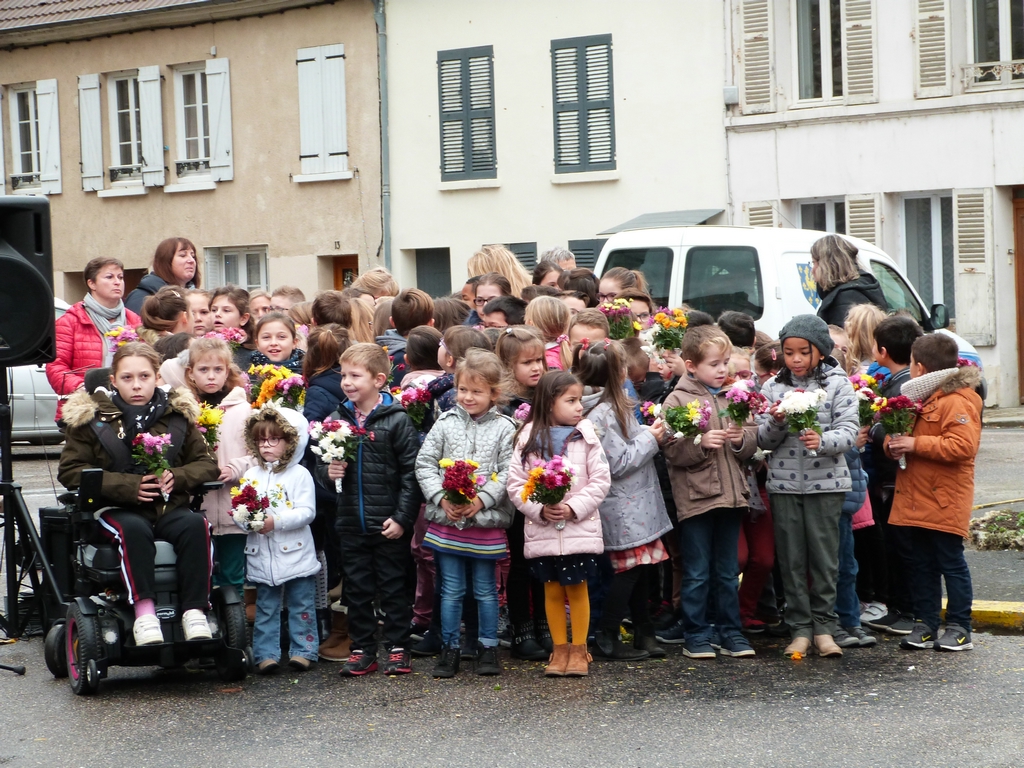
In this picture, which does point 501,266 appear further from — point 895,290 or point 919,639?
point 895,290

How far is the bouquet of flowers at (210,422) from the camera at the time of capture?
7504 millimetres

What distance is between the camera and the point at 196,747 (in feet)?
20.0

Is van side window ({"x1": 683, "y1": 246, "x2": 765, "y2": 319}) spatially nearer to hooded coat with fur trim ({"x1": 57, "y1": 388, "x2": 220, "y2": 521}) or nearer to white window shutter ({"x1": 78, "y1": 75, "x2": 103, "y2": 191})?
hooded coat with fur trim ({"x1": 57, "y1": 388, "x2": 220, "y2": 521})

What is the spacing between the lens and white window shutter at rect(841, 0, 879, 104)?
2008 cm

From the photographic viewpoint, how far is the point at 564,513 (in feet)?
23.0

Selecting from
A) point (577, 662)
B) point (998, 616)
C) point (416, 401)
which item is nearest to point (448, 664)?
point (577, 662)

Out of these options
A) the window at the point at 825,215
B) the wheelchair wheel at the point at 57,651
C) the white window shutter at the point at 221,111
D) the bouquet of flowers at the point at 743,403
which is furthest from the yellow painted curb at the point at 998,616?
the white window shutter at the point at 221,111

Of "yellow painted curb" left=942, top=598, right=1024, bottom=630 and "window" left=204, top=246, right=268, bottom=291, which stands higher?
"window" left=204, top=246, right=268, bottom=291

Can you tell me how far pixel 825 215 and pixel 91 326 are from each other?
13.9 m

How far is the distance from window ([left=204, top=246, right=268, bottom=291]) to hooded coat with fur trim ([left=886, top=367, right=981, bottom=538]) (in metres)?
18.9

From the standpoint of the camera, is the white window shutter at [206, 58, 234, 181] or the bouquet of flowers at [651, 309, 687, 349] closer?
the bouquet of flowers at [651, 309, 687, 349]

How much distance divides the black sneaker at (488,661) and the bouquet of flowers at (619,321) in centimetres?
208

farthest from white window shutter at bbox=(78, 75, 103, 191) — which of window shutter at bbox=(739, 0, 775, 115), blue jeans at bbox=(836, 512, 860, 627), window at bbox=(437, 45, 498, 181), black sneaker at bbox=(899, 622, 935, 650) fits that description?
black sneaker at bbox=(899, 622, 935, 650)

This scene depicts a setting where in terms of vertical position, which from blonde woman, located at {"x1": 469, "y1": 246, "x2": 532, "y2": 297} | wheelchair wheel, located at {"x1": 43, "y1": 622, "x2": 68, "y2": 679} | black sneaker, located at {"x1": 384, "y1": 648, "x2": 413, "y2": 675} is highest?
blonde woman, located at {"x1": 469, "y1": 246, "x2": 532, "y2": 297}
